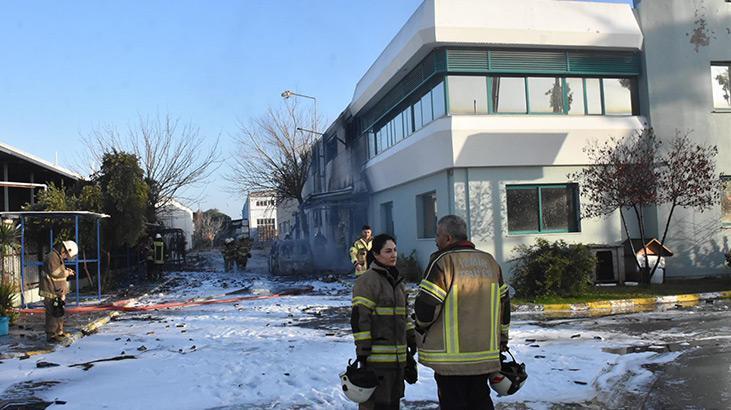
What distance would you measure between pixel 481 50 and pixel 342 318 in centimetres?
854

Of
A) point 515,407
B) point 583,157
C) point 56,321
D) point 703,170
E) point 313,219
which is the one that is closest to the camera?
point 515,407

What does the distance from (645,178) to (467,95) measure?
5.02 metres

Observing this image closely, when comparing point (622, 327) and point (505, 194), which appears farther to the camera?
point (505, 194)

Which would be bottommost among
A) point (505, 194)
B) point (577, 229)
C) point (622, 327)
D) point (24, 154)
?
point (622, 327)

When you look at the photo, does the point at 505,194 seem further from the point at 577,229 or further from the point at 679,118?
the point at 679,118

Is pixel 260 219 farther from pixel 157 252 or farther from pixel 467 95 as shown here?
pixel 467 95

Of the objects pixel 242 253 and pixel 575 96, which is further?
pixel 242 253

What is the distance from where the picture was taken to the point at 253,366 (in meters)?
7.75

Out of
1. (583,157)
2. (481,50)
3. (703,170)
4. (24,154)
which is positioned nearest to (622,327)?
(703,170)

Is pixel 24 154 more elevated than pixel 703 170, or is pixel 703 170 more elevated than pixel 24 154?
pixel 24 154

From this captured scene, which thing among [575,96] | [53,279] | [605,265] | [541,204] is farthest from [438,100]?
[53,279]

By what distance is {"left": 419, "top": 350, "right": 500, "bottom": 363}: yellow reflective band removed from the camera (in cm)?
378

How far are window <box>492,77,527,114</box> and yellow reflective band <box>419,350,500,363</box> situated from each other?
1343cm

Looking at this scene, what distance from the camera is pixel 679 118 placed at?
1705 cm
